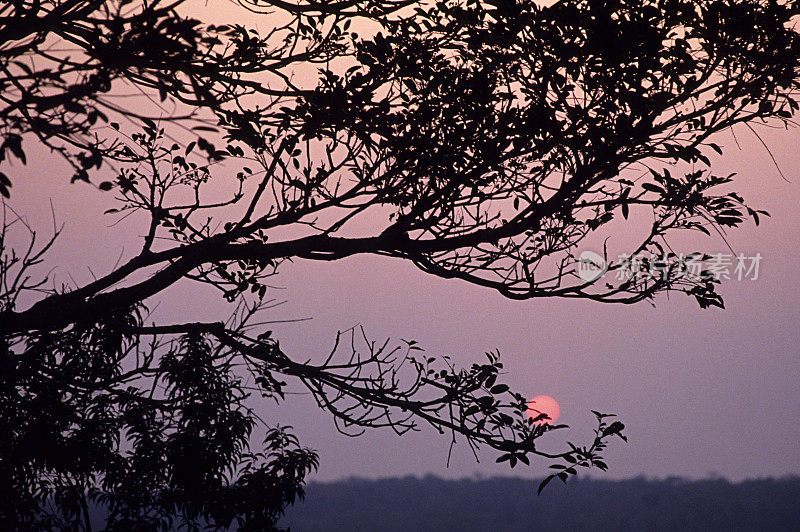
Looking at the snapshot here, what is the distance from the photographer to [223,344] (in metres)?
8.06

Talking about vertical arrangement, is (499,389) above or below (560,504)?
above

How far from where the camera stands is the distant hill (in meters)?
50.2

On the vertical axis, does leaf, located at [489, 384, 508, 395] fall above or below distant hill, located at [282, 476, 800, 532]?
above

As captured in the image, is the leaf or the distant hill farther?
the distant hill

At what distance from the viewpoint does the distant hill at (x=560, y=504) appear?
50188 millimetres

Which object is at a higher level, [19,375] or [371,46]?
[371,46]

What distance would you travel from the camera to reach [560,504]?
184 feet

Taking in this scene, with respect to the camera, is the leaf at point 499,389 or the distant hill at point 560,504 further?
the distant hill at point 560,504

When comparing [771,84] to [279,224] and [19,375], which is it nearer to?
[279,224]

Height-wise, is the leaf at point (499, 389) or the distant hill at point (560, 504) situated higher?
the leaf at point (499, 389)

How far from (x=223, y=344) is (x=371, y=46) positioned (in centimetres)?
334

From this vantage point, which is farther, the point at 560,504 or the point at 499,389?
the point at 560,504

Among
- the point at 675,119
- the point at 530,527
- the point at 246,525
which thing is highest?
the point at 675,119

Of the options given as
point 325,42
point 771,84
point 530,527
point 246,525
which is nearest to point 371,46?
point 325,42
